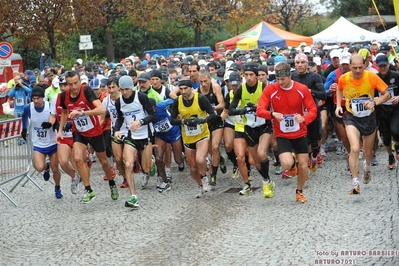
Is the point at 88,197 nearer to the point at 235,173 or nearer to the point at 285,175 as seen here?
the point at 235,173

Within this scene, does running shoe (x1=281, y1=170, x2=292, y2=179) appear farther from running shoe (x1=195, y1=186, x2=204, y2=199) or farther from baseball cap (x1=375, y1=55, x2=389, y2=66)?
baseball cap (x1=375, y1=55, x2=389, y2=66)

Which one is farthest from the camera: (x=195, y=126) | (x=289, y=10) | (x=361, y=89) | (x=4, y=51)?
(x=289, y=10)

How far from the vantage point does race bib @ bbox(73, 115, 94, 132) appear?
10773 millimetres

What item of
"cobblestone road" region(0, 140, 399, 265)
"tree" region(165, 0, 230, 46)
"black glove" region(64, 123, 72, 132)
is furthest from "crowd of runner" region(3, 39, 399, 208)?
"tree" region(165, 0, 230, 46)

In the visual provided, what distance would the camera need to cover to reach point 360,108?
10.2 metres

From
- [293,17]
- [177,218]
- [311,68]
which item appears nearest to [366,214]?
[177,218]

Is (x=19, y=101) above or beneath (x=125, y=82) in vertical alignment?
beneath

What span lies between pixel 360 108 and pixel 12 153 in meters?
5.82

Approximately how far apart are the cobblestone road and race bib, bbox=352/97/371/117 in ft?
3.79

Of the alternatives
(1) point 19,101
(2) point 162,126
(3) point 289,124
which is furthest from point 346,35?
(3) point 289,124

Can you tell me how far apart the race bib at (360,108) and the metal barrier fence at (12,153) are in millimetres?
5431

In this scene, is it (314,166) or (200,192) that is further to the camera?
(314,166)

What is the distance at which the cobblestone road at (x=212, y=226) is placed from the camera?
7648 millimetres

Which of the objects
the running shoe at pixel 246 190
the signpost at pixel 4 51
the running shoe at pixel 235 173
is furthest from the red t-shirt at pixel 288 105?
the signpost at pixel 4 51
